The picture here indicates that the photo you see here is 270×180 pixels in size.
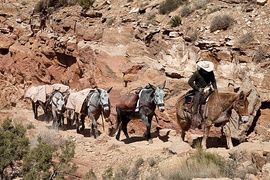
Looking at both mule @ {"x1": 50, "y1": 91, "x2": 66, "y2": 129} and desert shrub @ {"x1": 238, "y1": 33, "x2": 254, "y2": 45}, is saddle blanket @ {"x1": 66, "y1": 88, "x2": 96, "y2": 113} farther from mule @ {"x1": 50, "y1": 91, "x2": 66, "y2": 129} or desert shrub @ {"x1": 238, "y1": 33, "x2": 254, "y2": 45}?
desert shrub @ {"x1": 238, "y1": 33, "x2": 254, "y2": 45}

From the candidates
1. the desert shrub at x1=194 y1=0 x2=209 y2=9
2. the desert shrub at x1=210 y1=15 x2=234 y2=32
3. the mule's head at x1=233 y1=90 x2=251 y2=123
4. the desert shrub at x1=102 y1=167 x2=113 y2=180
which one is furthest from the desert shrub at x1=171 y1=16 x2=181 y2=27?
the desert shrub at x1=102 y1=167 x2=113 y2=180

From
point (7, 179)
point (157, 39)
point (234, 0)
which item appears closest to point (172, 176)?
point (7, 179)

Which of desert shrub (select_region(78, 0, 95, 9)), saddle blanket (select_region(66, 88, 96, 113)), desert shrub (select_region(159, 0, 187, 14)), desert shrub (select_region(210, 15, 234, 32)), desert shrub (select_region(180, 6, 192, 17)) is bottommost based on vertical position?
saddle blanket (select_region(66, 88, 96, 113))

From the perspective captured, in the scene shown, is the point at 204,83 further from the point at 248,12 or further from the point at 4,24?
the point at 4,24

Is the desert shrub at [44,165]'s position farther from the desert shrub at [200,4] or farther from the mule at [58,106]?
the desert shrub at [200,4]

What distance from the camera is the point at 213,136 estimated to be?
13.6 metres

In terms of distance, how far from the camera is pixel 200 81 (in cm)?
1233

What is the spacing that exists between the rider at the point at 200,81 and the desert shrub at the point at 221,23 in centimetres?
465

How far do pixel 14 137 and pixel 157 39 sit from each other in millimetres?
8077

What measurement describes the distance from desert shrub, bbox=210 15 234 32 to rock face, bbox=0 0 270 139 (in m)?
0.29

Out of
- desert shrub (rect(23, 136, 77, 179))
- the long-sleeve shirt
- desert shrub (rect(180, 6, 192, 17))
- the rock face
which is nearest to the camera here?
desert shrub (rect(23, 136, 77, 179))

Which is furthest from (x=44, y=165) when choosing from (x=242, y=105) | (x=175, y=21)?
(x=175, y=21)

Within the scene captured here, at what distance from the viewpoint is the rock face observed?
14.9 metres

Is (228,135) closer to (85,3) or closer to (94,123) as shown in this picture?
(94,123)
